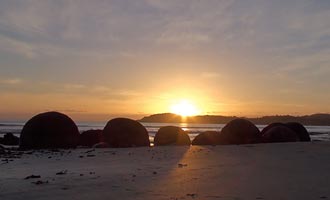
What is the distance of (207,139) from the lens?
1097 inches

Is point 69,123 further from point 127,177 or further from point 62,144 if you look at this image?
point 127,177

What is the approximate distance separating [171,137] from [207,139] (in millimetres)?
3224

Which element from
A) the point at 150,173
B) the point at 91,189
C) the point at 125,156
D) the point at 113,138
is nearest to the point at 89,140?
the point at 113,138

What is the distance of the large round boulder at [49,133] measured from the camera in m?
24.5

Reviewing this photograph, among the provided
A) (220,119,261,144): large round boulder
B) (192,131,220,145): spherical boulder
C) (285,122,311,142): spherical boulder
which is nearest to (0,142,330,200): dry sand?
(192,131,220,145): spherical boulder

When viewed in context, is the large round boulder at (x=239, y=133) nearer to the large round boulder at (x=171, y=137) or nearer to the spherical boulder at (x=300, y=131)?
the large round boulder at (x=171, y=137)

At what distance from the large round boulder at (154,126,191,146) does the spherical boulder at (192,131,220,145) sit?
163 cm

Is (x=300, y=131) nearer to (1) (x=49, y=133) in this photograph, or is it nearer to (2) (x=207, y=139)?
(2) (x=207, y=139)

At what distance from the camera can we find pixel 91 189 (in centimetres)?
790

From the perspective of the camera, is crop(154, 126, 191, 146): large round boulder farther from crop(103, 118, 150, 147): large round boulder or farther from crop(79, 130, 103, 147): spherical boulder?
crop(79, 130, 103, 147): spherical boulder

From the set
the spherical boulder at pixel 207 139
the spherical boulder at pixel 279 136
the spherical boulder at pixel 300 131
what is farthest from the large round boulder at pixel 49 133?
the spherical boulder at pixel 300 131

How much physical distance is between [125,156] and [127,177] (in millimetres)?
5771

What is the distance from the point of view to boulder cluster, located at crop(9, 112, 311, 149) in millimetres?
24703

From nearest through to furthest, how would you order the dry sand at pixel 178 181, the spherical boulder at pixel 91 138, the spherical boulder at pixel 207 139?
the dry sand at pixel 178 181 < the spherical boulder at pixel 207 139 < the spherical boulder at pixel 91 138
